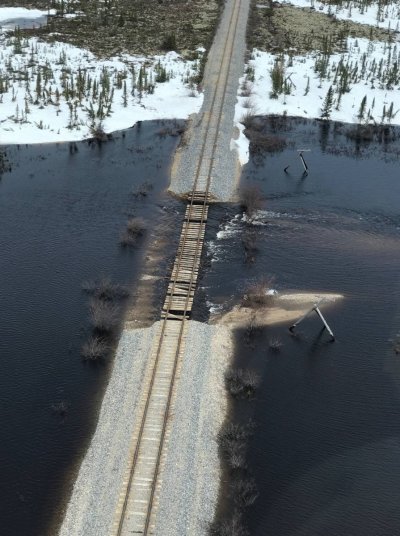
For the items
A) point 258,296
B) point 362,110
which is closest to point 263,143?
point 362,110

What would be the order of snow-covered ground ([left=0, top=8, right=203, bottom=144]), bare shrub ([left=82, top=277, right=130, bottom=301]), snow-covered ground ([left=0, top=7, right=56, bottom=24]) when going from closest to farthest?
bare shrub ([left=82, top=277, right=130, bottom=301])
snow-covered ground ([left=0, top=8, right=203, bottom=144])
snow-covered ground ([left=0, top=7, right=56, bottom=24])

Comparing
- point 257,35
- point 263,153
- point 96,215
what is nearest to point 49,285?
point 96,215

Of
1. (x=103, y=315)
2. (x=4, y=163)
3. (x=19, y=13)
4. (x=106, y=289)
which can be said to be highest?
(x=19, y=13)

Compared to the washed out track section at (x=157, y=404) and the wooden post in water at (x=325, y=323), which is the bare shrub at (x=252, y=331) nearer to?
the wooden post in water at (x=325, y=323)

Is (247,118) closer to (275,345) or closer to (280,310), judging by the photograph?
(280,310)

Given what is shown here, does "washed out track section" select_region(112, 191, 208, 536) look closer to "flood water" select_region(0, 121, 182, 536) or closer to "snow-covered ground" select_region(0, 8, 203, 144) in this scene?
"flood water" select_region(0, 121, 182, 536)

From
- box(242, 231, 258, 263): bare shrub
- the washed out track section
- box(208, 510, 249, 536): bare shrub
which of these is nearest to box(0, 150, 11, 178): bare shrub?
the washed out track section

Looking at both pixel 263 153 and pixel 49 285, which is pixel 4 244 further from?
pixel 263 153
